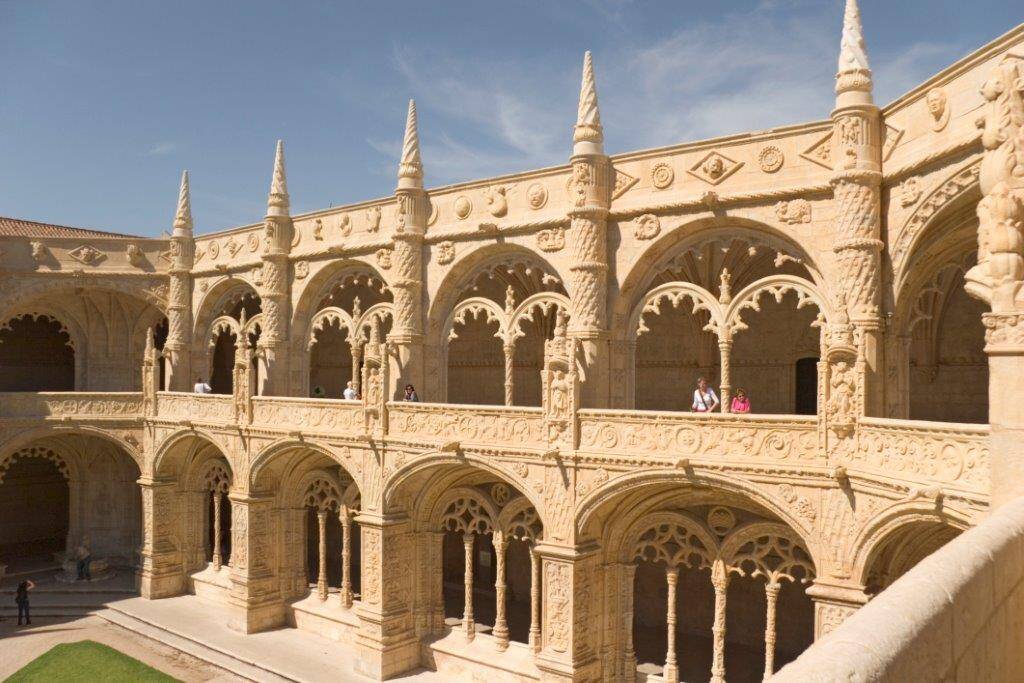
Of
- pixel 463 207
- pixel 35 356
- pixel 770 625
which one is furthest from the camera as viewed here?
pixel 35 356

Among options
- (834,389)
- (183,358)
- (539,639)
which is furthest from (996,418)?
(183,358)

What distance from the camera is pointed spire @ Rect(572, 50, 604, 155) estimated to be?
15.8 m

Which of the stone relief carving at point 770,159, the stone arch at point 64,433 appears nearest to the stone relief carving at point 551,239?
the stone relief carving at point 770,159

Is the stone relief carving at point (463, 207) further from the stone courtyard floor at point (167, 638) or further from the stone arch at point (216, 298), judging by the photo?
the stone courtyard floor at point (167, 638)

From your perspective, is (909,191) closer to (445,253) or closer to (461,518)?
(445,253)

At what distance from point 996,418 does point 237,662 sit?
17667 millimetres

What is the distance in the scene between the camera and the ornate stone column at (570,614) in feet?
47.3

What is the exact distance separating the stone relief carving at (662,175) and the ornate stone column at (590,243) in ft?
2.99

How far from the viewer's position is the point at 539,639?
53.7 ft

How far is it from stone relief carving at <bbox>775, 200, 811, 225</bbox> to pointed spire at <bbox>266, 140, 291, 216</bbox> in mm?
13801

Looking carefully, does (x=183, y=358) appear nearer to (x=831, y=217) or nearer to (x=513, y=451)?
(x=513, y=451)

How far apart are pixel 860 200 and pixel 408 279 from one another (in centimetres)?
1007

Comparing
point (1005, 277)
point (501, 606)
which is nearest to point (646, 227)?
point (501, 606)

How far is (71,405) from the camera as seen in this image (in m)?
23.9
